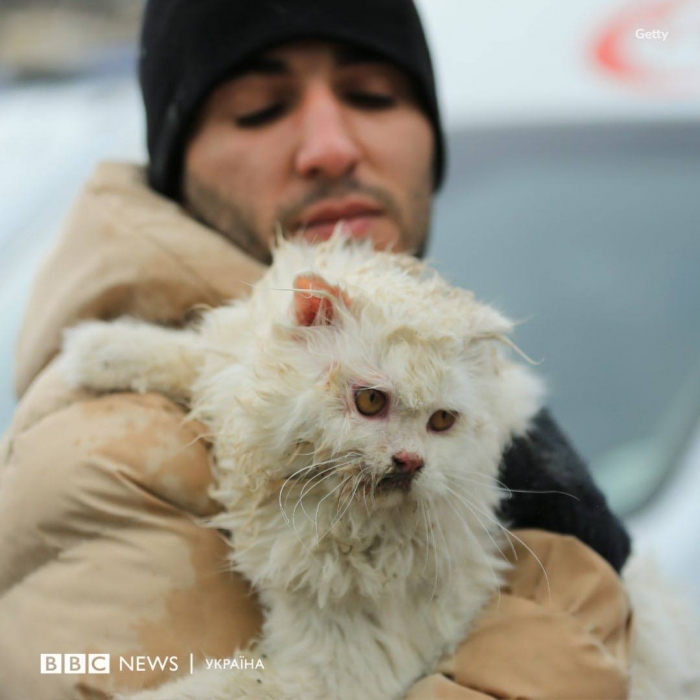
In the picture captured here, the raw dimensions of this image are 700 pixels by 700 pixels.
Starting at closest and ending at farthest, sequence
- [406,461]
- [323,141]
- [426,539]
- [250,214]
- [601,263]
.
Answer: [406,461] < [426,539] < [323,141] < [250,214] < [601,263]

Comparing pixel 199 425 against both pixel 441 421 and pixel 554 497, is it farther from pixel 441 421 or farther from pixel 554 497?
pixel 554 497

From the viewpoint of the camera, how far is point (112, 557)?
92cm

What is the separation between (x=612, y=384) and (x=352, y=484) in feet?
4.94

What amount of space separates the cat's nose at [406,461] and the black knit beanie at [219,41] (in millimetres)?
876

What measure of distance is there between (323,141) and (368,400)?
0.64 m

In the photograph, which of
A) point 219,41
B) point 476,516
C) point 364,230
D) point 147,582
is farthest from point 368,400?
point 219,41

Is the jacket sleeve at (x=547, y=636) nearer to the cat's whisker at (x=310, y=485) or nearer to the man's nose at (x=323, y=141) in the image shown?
the cat's whisker at (x=310, y=485)

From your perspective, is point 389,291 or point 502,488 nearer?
point 389,291

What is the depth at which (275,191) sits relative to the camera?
1.29 m

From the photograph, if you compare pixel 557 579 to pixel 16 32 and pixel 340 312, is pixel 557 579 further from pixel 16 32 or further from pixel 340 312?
pixel 16 32

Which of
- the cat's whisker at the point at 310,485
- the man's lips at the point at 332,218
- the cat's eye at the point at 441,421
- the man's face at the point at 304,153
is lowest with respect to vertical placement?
the cat's whisker at the point at 310,485

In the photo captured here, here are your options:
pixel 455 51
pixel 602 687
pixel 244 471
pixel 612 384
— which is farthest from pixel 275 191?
pixel 455 51

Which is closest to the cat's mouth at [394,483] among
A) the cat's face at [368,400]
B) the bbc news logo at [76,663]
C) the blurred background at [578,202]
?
the cat's face at [368,400]

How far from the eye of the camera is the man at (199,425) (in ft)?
2.95
